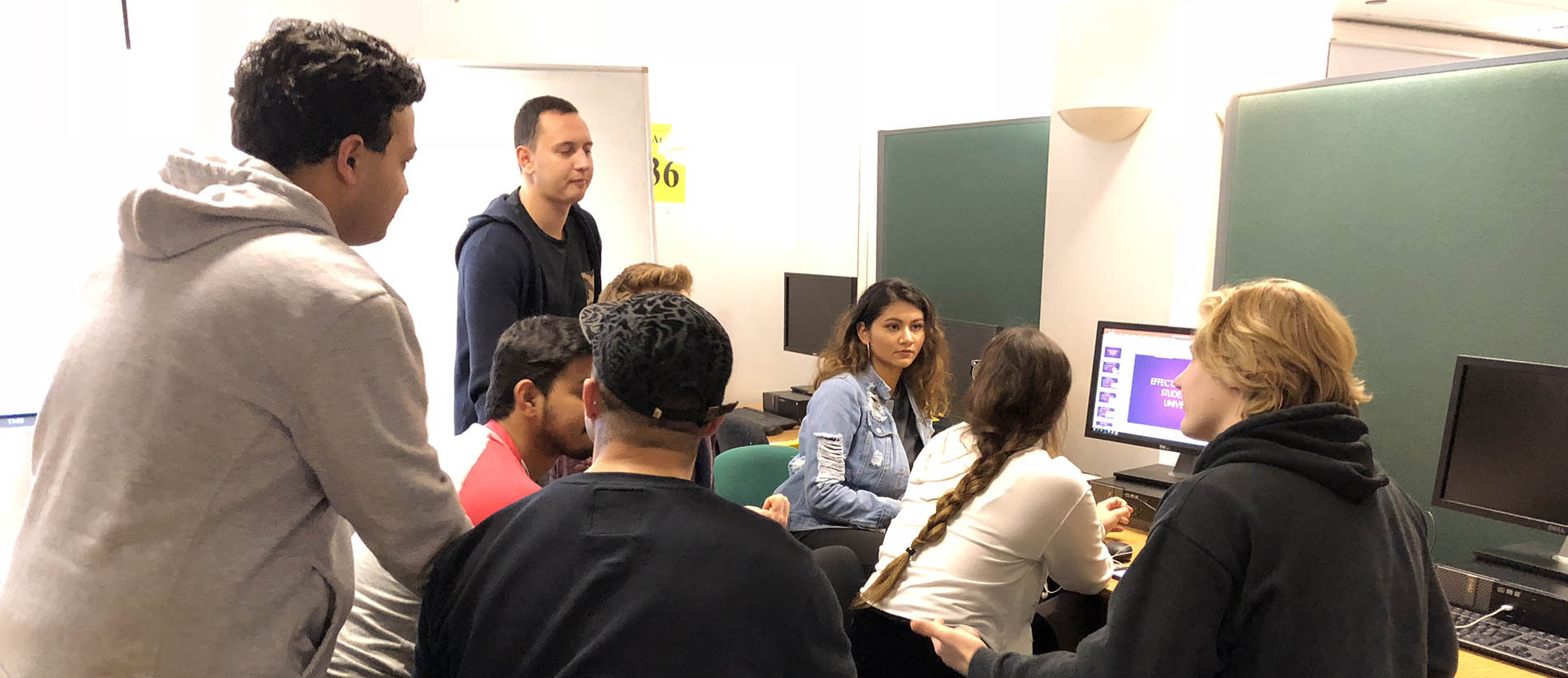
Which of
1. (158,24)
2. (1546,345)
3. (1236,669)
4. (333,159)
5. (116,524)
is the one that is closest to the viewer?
(116,524)

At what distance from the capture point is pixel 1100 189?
308cm

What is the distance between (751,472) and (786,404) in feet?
4.26

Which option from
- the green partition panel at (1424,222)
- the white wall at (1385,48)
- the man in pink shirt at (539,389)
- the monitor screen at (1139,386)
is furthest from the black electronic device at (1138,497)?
the white wall at (1385,48)

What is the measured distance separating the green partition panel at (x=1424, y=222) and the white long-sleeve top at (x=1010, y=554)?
0.92m

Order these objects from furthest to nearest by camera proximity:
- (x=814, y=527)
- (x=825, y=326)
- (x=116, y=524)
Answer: (x=825, y=326)
(x=814, y=527)
(x=116, y=524)

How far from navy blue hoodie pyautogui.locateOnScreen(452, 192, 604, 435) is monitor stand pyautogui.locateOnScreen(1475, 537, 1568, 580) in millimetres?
2138

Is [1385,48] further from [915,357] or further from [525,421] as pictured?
[525,421]

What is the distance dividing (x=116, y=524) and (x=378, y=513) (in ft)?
0.80

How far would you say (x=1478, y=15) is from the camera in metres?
4.57

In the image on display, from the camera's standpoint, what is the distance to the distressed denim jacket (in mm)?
2717

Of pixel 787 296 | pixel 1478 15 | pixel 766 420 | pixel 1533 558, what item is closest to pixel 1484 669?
pixel 1533 558

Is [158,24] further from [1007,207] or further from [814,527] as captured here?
[1007,207]

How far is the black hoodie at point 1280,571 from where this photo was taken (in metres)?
1.24

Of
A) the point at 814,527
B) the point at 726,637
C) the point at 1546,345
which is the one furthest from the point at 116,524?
the point at 1546,345
